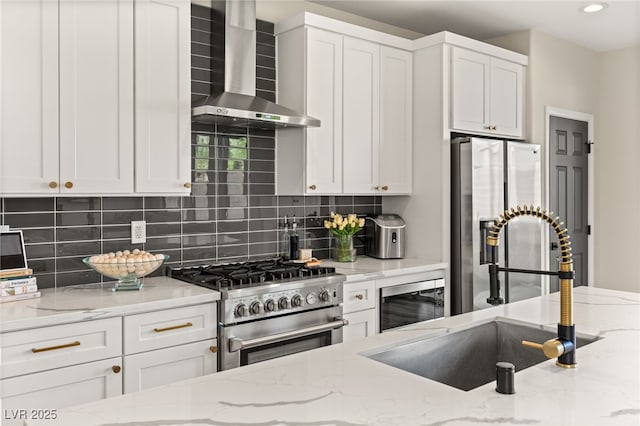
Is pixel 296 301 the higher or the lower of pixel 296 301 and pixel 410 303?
the higher

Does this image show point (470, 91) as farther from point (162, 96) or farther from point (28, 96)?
point (28, 96)

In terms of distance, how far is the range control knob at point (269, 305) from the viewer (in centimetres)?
281

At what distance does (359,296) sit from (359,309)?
0.26 ft

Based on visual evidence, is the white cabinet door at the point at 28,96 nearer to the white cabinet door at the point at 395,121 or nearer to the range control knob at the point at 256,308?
the range control knob at the point at 256,308

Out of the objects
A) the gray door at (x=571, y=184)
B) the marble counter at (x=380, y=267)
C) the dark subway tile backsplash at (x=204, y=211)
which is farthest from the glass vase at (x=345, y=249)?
the gray door at (x=571, y=184)

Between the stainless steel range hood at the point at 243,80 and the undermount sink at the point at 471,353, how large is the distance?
5.55ft

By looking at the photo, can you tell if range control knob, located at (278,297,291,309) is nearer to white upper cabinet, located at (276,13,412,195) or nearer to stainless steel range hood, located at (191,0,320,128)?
white upper cabinet, located at (276,13,412,195)

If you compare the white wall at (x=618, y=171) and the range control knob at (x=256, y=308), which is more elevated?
the white wall at (x=618, y=171)

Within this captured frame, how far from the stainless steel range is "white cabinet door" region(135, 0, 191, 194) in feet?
1.92

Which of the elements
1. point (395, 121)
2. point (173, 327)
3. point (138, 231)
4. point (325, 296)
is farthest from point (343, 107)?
point (173, 327)

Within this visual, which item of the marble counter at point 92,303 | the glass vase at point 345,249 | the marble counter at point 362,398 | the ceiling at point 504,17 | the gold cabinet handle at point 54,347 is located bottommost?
the gold cabinet handle at point 54,347

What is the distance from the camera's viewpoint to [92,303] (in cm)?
239

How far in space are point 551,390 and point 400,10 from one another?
3.32 m

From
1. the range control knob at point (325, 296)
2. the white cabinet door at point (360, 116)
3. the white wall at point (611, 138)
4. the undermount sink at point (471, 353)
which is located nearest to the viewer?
the undermount sink at point (471, 353)
